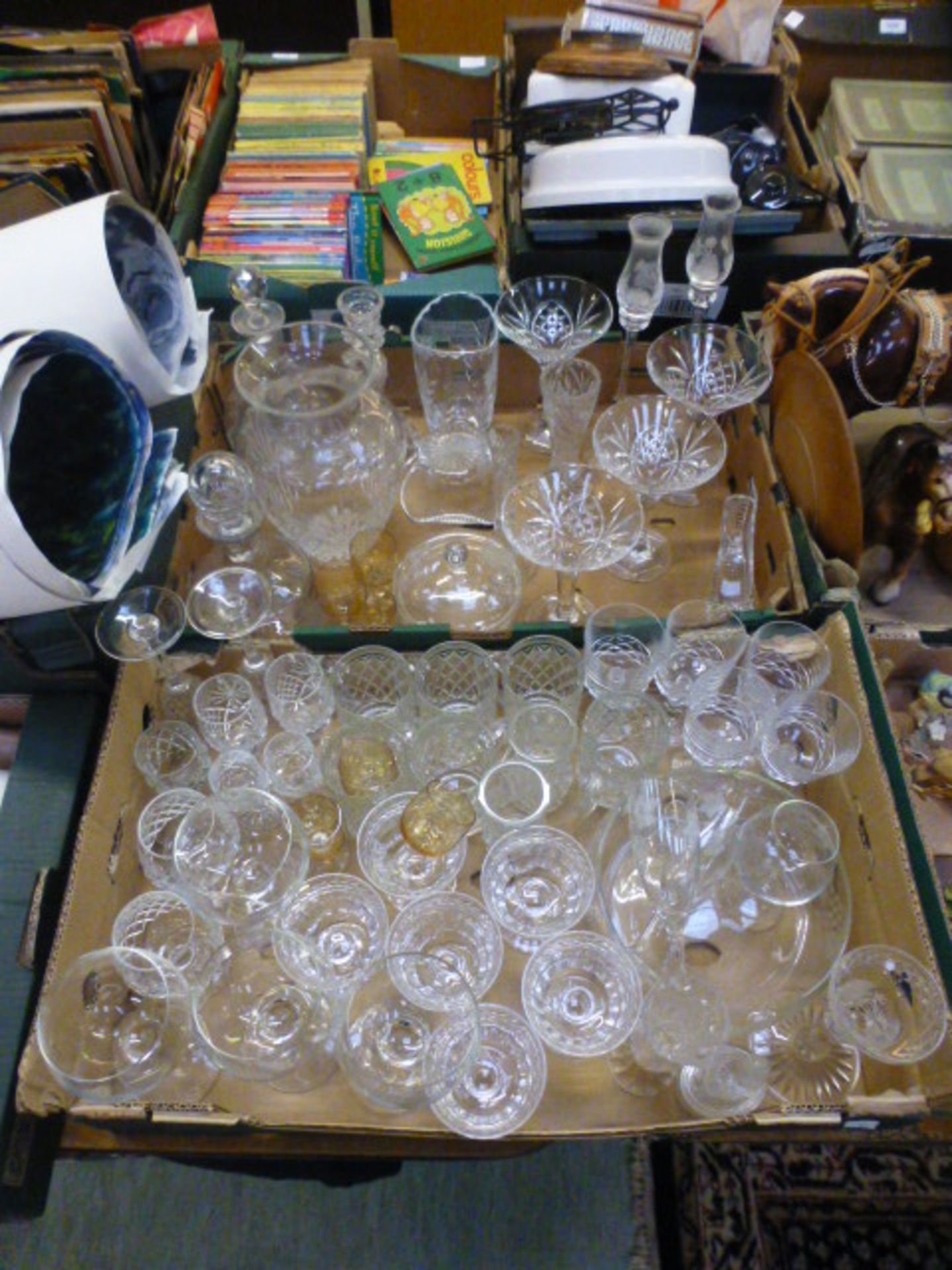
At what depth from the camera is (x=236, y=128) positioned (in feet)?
6.16

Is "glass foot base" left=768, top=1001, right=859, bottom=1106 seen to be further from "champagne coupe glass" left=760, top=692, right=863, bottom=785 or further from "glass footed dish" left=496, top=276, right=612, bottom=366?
"glass footed dish" left=496, top=276, right=612, bottom=366

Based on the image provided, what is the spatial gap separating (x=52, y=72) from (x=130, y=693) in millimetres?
1291

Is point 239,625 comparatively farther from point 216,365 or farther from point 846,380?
point 846,380

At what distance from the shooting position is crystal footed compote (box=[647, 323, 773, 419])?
4.50 feet

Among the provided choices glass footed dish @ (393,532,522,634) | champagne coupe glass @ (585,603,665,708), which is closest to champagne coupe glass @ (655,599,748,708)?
champagne coupe glass @ (585,603,665,708)

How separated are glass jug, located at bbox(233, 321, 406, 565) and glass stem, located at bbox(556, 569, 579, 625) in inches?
10.8

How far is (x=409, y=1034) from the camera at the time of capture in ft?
3.35

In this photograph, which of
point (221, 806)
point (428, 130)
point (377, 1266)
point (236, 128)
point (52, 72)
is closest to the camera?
point (221, 806)

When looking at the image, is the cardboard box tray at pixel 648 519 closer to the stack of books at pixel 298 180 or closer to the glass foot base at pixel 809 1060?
the stack of books at pixel 298 180

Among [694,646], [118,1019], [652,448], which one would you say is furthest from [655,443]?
[118,1019]

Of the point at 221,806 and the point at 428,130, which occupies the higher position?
the point at 428,130

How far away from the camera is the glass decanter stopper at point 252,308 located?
144cm

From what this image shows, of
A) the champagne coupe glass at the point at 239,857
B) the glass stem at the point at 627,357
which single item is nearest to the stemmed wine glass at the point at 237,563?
the champagne coupe glass at the point at 239,857

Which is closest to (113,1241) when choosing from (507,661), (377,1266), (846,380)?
(377,1266)
